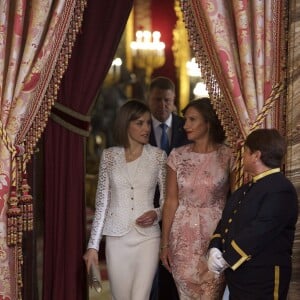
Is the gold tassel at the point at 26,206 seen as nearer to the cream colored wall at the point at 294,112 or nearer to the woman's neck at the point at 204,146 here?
the woman's neck at the point at 204,146

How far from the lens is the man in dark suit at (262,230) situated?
10.2 ft

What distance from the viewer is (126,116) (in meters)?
3.85

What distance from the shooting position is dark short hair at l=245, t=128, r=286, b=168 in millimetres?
3141

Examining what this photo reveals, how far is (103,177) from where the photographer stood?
3.89m

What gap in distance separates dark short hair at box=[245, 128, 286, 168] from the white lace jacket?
32.7 inches

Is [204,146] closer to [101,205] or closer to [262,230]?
[101,205]

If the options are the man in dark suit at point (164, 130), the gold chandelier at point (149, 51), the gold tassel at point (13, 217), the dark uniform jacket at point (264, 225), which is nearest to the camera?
the dark uniform jacket at point (264, 225)

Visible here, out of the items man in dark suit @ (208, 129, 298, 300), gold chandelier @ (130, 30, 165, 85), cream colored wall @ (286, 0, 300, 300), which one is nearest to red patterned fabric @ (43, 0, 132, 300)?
cream colored wall @ (286, 0, 300, 300)

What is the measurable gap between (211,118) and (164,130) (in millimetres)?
800

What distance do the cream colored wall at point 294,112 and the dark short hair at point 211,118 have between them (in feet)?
1.27

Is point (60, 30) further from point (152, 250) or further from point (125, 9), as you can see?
point (152, 250)

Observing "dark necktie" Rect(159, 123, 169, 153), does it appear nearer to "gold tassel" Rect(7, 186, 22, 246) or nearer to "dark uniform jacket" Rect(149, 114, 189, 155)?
"dark uniform jacket" Rect(149, 114, 189, 155)

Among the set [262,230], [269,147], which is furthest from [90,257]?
[269,147]

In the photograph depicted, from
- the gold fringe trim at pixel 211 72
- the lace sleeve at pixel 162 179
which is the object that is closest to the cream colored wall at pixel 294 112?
the gold fringe trim at pixel 211 72
